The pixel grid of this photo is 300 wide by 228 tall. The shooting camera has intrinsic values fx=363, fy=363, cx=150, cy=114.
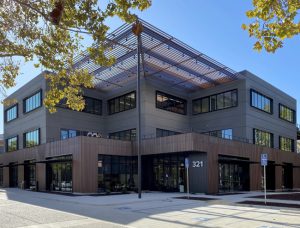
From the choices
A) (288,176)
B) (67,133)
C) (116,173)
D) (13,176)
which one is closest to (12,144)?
(13,176)

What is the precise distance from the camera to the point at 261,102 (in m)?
39.4

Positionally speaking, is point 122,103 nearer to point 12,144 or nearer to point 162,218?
point 12,144

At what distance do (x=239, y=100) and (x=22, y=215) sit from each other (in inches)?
1028

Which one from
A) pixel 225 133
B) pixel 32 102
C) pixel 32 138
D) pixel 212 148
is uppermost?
pixel 32 102

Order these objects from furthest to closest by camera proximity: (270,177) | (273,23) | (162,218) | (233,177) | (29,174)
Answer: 1. (29,174)
2. (270,177)
3. (233,177)
4. (162,218)
5. (273,23)

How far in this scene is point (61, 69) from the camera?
37.8 feet

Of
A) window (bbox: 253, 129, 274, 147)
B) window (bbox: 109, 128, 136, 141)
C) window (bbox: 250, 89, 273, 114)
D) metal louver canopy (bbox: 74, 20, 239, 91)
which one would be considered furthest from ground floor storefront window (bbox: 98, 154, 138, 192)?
window (bbox: 250, 89, 273, 114)

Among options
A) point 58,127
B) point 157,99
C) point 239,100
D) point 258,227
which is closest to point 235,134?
point 239,100

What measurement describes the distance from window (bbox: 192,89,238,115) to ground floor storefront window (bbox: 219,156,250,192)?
690 cm

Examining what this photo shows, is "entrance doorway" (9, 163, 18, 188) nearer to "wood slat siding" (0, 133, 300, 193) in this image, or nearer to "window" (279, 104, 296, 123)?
"wood slat siding" (0, 133, 300, 193)

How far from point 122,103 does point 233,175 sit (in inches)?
561

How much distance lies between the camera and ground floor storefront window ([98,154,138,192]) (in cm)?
3003

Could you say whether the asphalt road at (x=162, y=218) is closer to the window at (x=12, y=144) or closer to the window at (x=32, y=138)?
the window at (x=32, y=138)

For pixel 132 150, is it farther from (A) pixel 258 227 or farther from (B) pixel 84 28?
(B) pixel 84 28
